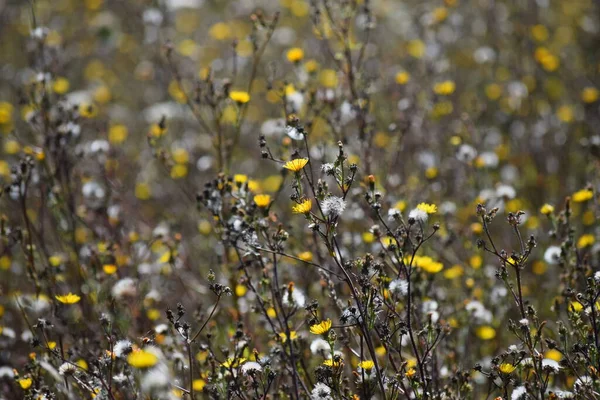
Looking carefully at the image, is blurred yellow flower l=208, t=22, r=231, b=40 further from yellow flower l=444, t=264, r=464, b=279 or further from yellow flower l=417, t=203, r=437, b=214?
yellow flower l=417, t=203, r=437, b=214

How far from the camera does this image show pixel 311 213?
244 cm

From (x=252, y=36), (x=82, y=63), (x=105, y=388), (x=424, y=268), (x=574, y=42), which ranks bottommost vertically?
(x=105, y=388)

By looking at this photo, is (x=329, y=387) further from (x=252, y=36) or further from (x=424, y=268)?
(x=252, y=36)

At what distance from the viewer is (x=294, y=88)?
4.58 meters

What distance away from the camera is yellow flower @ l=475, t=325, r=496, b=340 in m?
3.79

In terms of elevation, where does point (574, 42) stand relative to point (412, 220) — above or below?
above

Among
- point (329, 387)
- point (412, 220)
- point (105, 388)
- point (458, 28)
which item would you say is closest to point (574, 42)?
point (458, 28)

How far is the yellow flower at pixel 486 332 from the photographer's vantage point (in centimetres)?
379

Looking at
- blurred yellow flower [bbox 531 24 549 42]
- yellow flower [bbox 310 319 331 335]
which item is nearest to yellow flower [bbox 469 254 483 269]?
yellow flower [bbox 310 319 331 335]

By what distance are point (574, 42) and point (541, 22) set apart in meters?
0.48

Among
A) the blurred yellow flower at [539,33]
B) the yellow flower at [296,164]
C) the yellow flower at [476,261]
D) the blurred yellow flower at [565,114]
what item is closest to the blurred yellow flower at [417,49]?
the blurred yellow flower at [539,33]

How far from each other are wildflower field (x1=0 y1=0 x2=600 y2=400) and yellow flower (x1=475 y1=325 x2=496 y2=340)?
0.27ft

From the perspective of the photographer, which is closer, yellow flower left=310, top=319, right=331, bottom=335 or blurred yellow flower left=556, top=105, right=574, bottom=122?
yellow flower left=310, top=319, right=331, bottom=335

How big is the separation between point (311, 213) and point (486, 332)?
194 centimetres
